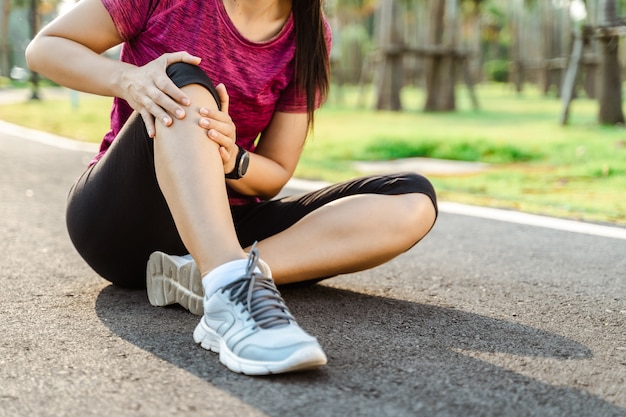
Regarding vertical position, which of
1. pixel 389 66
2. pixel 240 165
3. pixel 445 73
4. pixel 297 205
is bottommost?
pixel 445 73

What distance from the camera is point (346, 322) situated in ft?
6.68

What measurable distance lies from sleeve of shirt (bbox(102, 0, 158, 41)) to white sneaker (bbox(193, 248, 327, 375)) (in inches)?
31.0

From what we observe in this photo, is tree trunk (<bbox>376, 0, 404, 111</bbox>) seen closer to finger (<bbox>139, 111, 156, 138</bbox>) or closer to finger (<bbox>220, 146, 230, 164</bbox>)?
finger (<bbox>220, 146, 230, 164</bbox>)

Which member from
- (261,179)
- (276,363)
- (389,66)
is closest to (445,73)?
(389,66)

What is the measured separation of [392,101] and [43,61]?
40.1ft

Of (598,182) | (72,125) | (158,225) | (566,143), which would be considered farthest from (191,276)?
(72,125)

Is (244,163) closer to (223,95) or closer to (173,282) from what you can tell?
(223,95)

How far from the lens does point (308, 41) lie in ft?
7.47

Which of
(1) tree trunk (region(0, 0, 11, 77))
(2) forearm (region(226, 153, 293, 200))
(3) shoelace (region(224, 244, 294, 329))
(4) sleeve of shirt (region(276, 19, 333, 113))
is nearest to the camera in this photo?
(3) shoelace (region(224, 244, 294, 329))

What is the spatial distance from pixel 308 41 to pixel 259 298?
3.04 ft

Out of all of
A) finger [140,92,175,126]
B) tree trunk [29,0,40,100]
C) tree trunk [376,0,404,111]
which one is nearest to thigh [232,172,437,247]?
finger [140,92,175,126]

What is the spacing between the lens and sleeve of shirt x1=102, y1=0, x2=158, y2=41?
206cm

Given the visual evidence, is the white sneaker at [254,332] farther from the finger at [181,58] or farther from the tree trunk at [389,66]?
the tree trunk at [389,66]

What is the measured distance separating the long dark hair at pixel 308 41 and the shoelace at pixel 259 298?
2.53ft
